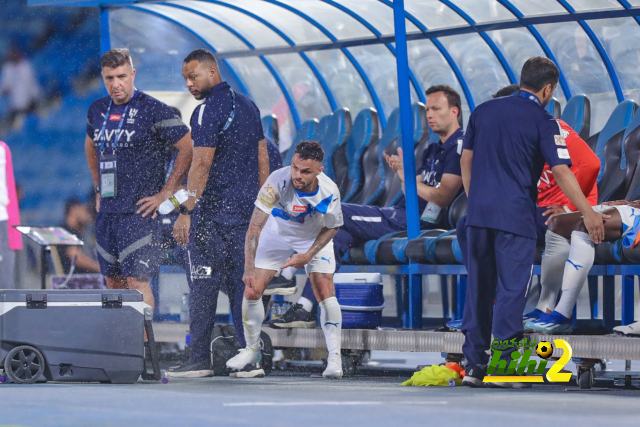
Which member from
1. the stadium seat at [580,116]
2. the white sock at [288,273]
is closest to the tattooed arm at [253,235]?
the white sock at [288,273]

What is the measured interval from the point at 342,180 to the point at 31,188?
208 inches

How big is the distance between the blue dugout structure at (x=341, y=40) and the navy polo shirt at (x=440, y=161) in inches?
7.8

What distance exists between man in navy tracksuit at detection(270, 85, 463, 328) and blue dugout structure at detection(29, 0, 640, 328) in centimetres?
20

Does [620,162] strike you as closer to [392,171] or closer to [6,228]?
[392,171]

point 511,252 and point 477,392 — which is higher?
point 511,252

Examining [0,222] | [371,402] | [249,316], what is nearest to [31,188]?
[0,222]

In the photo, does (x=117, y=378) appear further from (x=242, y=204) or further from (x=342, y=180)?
(x=342, y=180)

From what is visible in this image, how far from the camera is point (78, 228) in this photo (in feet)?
50.2

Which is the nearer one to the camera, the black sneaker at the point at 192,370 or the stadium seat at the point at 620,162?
the black sneaker at the point at 192,370

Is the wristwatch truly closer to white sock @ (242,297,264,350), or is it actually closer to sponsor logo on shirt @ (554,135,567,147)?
white sock @ (242,297,264,350)

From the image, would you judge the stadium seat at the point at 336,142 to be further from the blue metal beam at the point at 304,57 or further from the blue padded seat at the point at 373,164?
the blue metal beam at the point at 304,57

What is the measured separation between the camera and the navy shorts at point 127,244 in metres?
7.88

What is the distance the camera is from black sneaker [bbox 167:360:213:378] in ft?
26.3

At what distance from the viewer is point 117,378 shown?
24.1 feet
